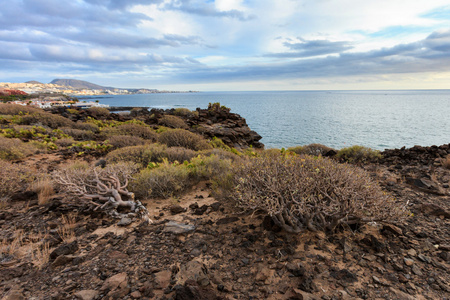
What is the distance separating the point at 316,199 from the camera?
3523 mm

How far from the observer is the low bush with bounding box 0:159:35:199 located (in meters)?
5.01

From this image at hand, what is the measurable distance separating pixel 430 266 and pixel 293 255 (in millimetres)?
1841

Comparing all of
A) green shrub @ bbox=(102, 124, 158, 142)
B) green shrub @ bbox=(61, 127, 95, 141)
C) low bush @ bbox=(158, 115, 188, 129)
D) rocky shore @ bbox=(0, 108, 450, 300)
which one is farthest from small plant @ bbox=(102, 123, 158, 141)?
rocky shore @ bbox=(0, 108, 450, 300)

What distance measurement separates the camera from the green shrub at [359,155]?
11.7 metres

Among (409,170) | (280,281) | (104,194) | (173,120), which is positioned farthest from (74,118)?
(409,170)

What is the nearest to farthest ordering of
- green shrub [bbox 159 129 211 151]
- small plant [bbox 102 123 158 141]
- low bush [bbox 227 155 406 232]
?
low bush [bbox 227 155 406 232], green shrub [bbox 159 129 211 151], small plant [bbox 102 123 158 141]

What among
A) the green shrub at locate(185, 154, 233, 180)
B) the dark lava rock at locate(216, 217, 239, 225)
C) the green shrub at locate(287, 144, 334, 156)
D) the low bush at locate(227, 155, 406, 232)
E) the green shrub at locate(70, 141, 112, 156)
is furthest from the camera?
the green shrub at locate(287, 144, 334, 156)

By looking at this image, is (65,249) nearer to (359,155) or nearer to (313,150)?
(359,155)

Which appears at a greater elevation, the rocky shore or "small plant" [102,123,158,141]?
"small plant" [102,123,158,141]

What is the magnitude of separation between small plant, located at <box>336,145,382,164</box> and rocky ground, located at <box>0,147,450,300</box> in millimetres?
7869

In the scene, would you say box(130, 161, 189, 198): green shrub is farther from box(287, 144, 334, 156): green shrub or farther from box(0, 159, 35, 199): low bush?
box(287, 144, 334, 156): green shrub

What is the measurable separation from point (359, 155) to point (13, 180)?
47.3 ft

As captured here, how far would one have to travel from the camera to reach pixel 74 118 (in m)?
19.2

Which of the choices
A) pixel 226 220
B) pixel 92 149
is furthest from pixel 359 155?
pixel 92 149
